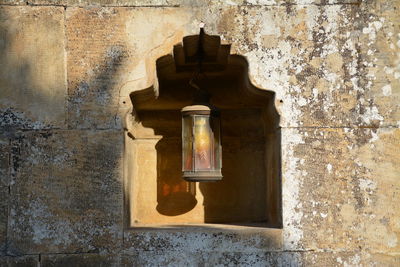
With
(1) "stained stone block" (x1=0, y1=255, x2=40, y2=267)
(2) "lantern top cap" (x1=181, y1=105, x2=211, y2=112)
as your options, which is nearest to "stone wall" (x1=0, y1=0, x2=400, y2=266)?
(1) "stained stone block" (x1=0, y1=255, x2=40, y2=267)

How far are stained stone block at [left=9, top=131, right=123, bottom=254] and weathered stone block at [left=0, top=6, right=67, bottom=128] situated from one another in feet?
0.49

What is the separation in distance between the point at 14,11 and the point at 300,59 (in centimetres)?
205

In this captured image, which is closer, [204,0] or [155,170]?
[204,0]

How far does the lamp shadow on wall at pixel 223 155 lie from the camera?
181 inches

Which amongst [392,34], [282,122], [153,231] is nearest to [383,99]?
[392,34]

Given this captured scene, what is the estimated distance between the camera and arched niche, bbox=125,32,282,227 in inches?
179

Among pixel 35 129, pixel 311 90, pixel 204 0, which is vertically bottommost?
pixel 35 129

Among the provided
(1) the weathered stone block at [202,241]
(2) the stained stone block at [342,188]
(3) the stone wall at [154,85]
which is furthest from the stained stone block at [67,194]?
(2) the stained stone block at [342,188]

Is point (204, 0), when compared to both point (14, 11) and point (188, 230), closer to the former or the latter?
point (14, 11)

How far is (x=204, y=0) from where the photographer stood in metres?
3.76

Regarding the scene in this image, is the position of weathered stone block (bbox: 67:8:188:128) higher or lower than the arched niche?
higher

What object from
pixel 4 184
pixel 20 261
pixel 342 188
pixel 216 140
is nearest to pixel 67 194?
pixel 4 184

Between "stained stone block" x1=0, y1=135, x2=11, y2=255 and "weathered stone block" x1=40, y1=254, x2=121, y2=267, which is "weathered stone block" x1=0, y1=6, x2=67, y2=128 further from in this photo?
"weathered stone block" x1=40, y1=254, x2=121, y2=267

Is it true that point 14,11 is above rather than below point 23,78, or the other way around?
above
